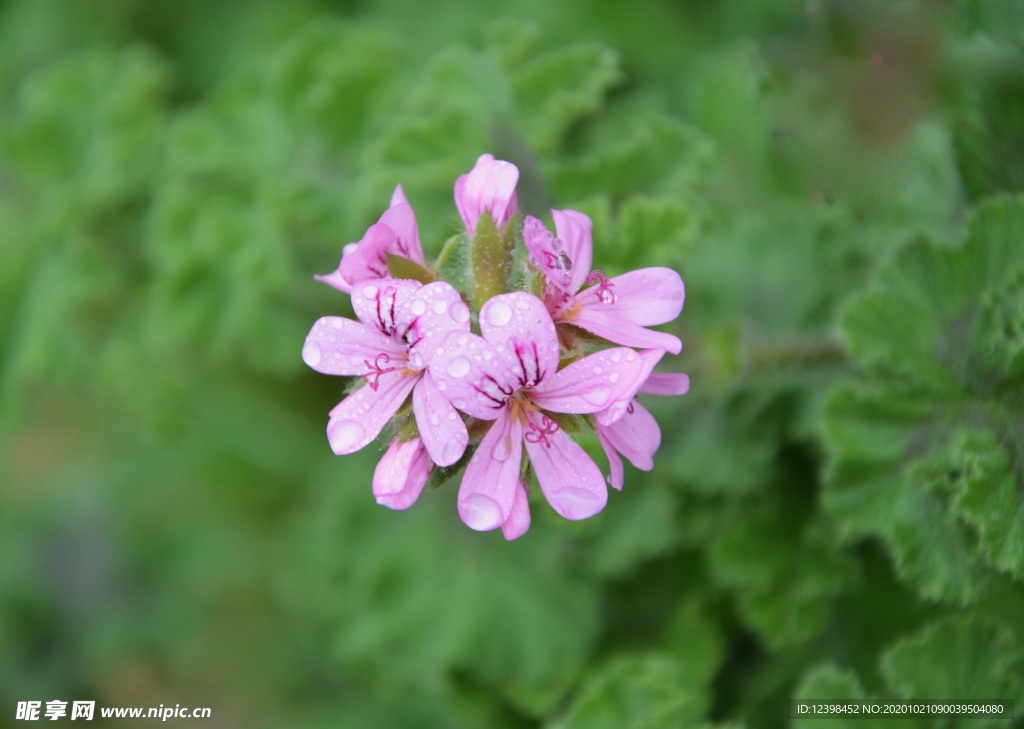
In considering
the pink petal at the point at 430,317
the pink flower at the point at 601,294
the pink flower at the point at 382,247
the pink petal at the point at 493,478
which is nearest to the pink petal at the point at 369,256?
the pink flower at the point at 382,247

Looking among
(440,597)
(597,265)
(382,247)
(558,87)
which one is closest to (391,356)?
(382,247)

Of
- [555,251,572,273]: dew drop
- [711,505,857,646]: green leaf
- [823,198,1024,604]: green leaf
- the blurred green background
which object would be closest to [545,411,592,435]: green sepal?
[555,251,572,273]: dew drop

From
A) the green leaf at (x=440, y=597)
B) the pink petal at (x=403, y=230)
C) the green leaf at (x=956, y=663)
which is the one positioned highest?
the pink petal at (x=403, y=230)

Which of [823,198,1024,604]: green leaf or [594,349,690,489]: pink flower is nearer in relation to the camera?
[594,349,690,489]: pink flower

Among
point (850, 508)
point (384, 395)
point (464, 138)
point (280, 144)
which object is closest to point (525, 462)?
point (384, 395)

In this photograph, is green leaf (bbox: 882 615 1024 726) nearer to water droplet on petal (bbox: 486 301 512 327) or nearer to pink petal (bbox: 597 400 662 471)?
pink petal (bbox: 597 400 662 471)

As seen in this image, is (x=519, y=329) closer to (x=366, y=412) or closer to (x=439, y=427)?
(x=439, y=427)

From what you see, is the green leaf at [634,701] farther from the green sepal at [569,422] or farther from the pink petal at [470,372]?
the pink petal at [470,372]
